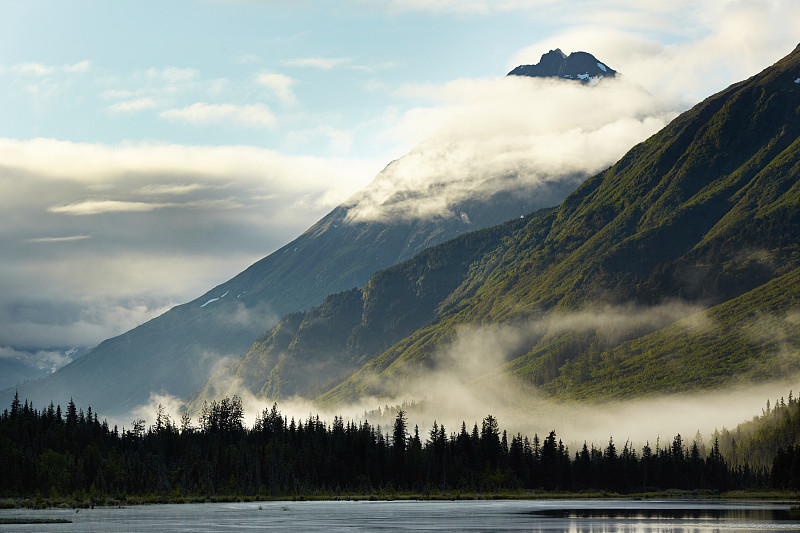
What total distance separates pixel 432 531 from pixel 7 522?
198ft

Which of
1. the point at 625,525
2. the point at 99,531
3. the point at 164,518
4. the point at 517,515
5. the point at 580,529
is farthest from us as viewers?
the point at 517,515

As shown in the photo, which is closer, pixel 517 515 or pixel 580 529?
pixel 580 529

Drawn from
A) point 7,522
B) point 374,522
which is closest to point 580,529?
point 374,522

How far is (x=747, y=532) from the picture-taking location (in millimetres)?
116375

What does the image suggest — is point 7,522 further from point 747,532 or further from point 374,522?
point 747,532

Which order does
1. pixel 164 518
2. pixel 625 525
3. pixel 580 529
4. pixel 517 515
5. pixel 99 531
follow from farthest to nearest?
1. pixel 517 515
2. pixel 164 518
3. pixel 625 525
4. pixel 580 529
5. pixel 99 531

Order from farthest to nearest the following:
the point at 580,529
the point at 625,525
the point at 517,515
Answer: the point at 517,515
the point at 625,525
the point at 580,529

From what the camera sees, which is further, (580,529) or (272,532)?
(580,529)

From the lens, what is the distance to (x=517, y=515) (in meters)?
164

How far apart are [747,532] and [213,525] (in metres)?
69.7

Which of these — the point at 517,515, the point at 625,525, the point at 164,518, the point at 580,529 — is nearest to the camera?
the point at 580,529

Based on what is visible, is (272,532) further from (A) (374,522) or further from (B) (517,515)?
(B) (517,515)

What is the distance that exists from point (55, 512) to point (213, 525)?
49954 millimetres

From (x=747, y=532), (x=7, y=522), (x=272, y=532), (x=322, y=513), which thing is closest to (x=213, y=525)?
(x=272, y=532)
